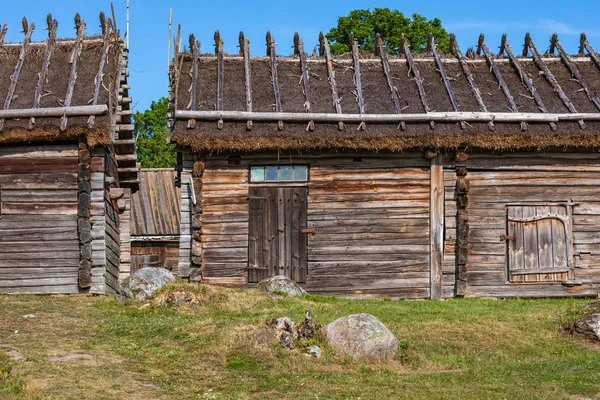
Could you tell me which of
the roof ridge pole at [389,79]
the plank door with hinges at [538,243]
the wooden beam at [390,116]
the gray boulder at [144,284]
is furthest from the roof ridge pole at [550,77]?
the gray boulder at [144,284]

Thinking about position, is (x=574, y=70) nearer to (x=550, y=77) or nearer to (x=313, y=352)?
(x=550, y=77)

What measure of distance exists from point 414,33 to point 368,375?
30025 mm

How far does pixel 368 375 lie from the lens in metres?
10.4

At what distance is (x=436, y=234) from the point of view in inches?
706

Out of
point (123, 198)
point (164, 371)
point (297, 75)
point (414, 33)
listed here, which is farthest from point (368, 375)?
point (414, 33)

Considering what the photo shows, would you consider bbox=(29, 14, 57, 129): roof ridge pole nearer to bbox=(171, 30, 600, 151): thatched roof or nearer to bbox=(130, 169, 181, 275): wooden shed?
bbox=(171, 30, 600, 151): thatched roof

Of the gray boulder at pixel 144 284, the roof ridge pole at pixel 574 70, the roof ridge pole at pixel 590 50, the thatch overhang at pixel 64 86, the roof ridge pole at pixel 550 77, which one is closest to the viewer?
the thatch overhang at pixel 64 86

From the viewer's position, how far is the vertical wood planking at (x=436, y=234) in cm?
1794

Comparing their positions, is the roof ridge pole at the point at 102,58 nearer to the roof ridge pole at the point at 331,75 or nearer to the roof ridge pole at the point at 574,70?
the roof ridge pole at the point at 331,75

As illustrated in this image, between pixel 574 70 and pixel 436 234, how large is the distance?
5.62 metres

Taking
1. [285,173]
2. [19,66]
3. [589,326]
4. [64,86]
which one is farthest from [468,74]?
[19,66]

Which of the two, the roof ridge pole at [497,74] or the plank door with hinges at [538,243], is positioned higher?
the roof ridge pole at [497,74]

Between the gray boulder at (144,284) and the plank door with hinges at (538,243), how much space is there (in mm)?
7459

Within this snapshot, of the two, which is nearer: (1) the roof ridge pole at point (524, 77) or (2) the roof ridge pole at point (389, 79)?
(2) the roof ridge pole at point (389, 79)
